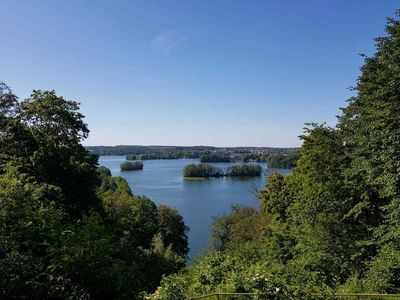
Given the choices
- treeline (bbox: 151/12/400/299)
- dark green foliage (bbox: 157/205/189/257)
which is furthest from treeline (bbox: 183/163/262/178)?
treeline (bbox: 151/12/400/299)

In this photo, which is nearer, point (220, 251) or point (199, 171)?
point (220, 251)

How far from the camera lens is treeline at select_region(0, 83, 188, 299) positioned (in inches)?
236

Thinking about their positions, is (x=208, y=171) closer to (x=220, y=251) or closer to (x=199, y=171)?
(x=199, y=171)

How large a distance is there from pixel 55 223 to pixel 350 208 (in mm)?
11885

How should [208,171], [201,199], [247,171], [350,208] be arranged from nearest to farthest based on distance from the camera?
[350,208], [201,199], [247,171], [208,171]

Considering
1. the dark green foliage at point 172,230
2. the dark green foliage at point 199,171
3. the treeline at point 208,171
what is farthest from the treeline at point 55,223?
the dark green foliage at point 199,171

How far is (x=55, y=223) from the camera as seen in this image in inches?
288

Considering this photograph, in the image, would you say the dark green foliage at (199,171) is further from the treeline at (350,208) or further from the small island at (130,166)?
the treeline at (350,208)

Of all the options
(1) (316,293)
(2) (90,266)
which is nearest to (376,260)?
(1) (316,293)

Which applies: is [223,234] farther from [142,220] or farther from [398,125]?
[398,125]

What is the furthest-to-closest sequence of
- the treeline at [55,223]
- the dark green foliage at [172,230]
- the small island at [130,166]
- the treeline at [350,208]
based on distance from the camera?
the small island at [130,166], the dark green foliage at [172,230], the treeline at [350,208], the treeline at [55,223]

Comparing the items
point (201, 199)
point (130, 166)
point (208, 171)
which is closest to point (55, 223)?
point (201, 199)

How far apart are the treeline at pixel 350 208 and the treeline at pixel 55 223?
210 cm

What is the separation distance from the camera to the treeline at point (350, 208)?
451 inches
